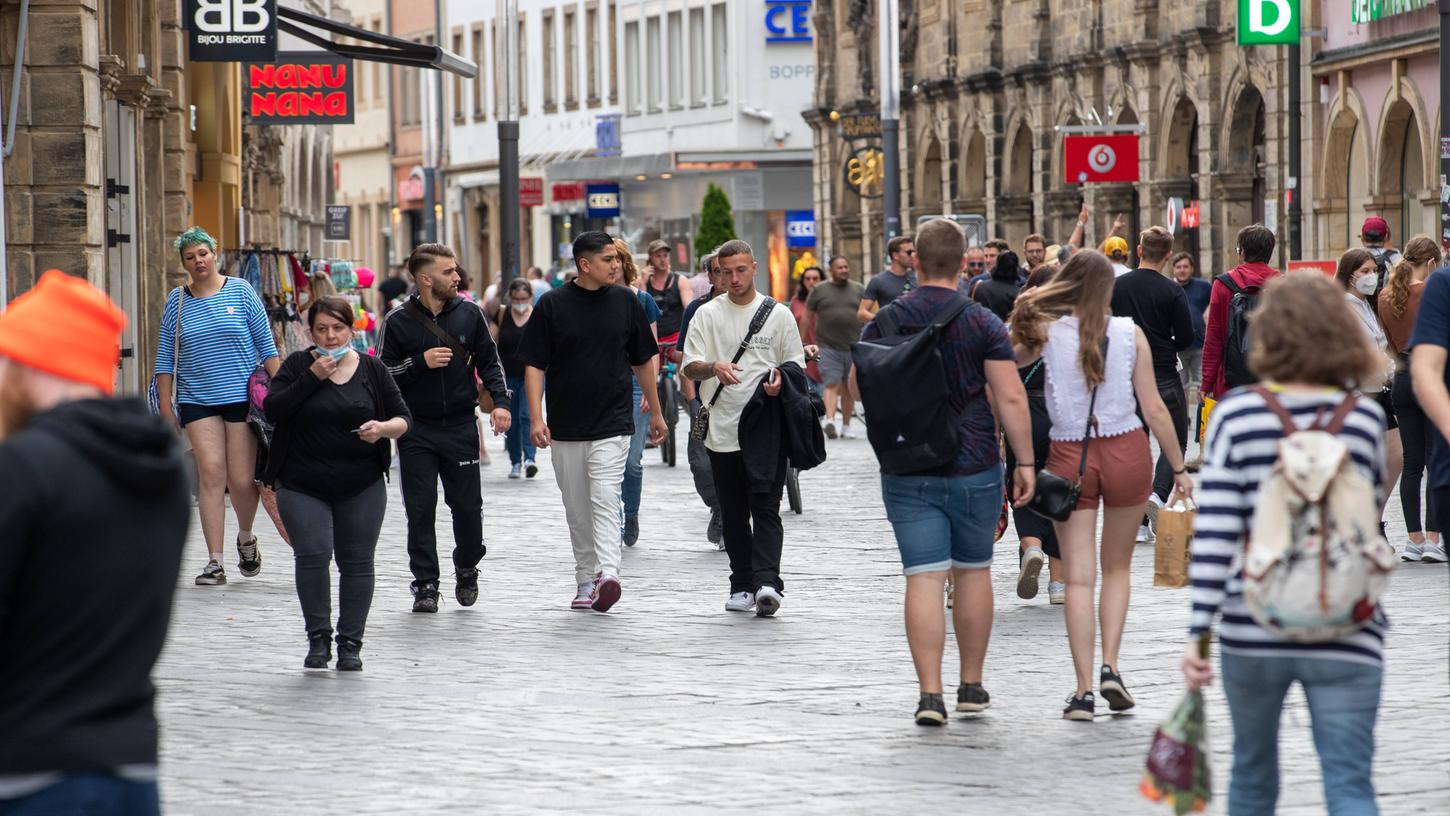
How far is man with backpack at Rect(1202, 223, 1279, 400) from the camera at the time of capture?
44.8 feet

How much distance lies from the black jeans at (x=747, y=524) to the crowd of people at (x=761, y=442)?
0.05ft

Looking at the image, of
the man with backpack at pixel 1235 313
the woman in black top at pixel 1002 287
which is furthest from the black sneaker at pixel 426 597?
the woman in black top at pixel 1002 287

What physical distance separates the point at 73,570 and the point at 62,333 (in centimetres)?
41

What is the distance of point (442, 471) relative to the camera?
12.4m

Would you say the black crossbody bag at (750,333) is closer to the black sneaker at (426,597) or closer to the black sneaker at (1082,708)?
the black sneaker at (426,597)

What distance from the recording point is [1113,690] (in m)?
8.89

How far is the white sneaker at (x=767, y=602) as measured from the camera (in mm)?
12062

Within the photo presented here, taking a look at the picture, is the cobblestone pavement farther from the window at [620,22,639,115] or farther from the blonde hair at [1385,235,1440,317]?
the window at [620,22,639,115]

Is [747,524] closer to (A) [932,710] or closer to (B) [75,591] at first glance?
(A) [932,710]

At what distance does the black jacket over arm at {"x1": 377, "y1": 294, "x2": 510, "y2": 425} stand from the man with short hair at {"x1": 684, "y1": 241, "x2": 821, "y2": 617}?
1024mm

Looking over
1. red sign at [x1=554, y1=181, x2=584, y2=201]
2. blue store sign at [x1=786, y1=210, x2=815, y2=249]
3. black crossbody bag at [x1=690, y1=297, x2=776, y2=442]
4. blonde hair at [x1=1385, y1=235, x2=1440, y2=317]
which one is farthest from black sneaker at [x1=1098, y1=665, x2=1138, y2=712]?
red sign at [x1=554, y1=181, x2=584, y2=201]

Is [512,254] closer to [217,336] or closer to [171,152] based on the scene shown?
[171,152]

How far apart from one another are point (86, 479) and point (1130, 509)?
5440 millimetres

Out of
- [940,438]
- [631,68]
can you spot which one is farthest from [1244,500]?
[631,68]
